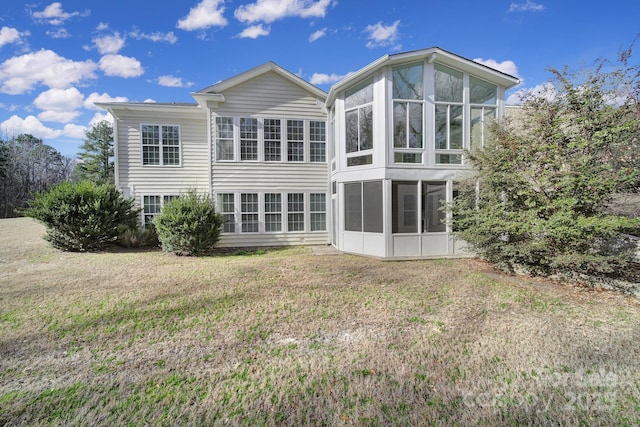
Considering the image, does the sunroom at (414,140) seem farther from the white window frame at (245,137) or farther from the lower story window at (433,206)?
the white window frame at (245,137)

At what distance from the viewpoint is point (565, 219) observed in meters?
6.42

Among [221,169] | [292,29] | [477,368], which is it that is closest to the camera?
[477,368]

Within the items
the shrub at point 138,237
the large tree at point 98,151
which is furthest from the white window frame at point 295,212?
the large tree at point 98,151

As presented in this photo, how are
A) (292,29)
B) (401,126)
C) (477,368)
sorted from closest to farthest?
1. (477,368)
2. (401,126)
3. (292,29)

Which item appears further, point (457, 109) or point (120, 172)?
point (120, 172)

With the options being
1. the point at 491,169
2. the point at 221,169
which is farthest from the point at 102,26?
the point at 491,169

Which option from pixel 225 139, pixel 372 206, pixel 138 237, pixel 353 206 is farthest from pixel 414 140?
pixel 138 237

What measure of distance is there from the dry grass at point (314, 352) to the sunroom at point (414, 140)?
278cm

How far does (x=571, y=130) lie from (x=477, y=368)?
6647 millimetres

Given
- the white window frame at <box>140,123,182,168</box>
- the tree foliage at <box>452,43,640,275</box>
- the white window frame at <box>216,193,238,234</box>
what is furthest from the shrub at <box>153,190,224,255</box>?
the tree foliage at <box>452,43,640,275</box>

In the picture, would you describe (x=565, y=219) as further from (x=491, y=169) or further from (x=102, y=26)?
(x=102, y=26)

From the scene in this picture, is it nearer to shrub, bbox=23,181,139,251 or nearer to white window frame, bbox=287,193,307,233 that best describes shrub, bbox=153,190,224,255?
shrub, bbox=23,181,139,251

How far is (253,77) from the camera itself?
12.1m

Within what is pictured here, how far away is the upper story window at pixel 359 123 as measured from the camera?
991 centimetres
